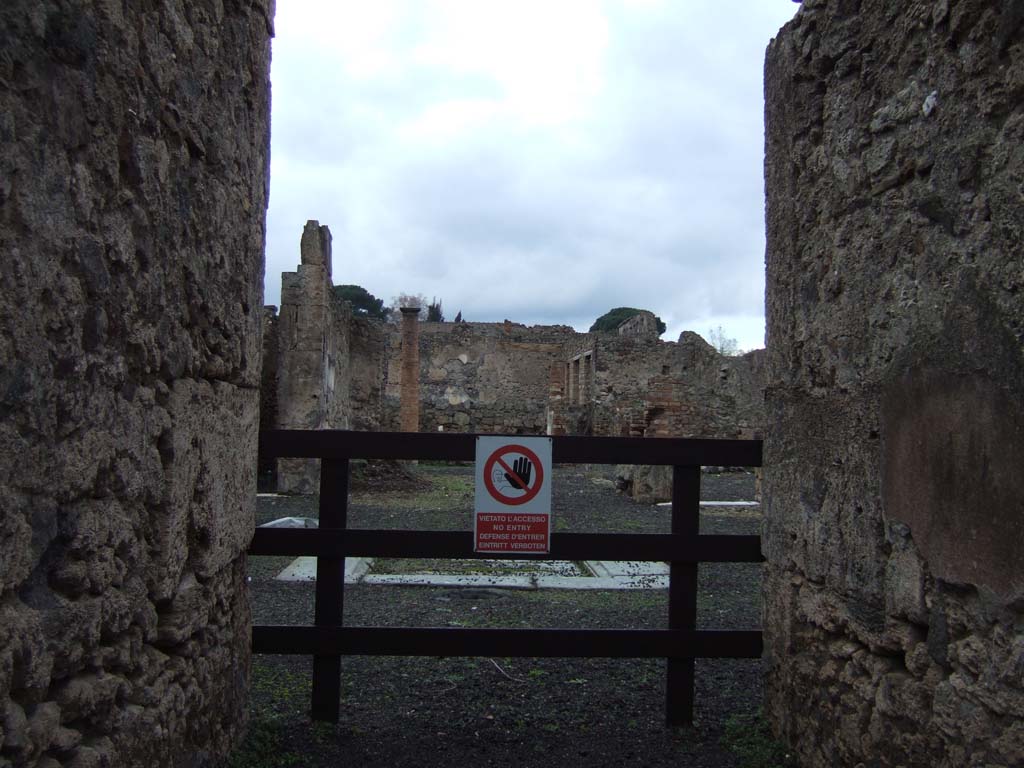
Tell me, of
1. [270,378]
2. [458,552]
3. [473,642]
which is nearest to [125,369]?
[458,552]

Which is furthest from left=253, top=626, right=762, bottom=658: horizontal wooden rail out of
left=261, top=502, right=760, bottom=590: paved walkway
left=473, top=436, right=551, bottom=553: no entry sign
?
left=261, top=502, right=760, bottom=590: paved walkway

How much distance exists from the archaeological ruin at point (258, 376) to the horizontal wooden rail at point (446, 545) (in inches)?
7.9

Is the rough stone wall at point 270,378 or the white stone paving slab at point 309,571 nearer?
the white stone paving slab at point 309,571

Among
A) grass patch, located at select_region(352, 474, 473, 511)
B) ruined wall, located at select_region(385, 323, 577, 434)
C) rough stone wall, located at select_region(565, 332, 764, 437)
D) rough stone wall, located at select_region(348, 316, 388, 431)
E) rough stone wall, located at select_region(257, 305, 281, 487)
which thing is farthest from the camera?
ruined wall, located at select_region(385, 323, 577, 434)

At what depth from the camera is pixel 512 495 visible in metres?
3.51

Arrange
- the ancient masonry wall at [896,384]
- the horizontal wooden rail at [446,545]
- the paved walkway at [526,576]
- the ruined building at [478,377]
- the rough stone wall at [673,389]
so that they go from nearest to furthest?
the ancient masonry wall at [896,384] → the horizontal wooden rail at [446,545] → the paved walkway at [526,576] → the ruined building at [478,377] → the rough stone wall at [673,389]

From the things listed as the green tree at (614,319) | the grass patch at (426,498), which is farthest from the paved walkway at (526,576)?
the green tree at (614,319)

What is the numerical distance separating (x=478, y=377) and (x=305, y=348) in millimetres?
16599

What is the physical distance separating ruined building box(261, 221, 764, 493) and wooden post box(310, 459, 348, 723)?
9.89 meters

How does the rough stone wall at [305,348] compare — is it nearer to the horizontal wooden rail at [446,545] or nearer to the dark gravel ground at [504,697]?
the dark gravel ground at [504,697]

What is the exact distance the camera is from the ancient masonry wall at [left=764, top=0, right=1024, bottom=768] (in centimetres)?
214

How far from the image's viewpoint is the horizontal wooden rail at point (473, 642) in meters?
3.47

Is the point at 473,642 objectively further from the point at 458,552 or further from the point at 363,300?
the point at 363,300

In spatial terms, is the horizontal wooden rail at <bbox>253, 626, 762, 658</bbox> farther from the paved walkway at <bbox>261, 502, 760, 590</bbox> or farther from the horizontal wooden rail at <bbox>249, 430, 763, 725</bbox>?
the paved walkway at <bbox>261, 502, 760, 590</bbox>
